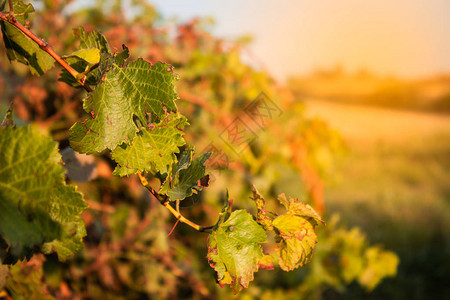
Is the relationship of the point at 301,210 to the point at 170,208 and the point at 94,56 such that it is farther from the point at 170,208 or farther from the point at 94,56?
the point at 94,56

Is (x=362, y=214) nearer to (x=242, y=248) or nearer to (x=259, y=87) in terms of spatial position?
(x=259, y=87)

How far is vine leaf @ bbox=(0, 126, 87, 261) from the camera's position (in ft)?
0.97

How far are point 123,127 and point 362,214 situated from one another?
388 cm

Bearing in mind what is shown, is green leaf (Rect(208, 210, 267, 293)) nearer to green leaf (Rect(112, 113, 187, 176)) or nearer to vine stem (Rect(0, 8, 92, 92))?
green leaf (Rect(112, 113, 187, 176))

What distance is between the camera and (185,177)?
0.37 m

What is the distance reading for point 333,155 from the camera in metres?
1.89

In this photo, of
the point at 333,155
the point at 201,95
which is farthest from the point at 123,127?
the point at 333,155

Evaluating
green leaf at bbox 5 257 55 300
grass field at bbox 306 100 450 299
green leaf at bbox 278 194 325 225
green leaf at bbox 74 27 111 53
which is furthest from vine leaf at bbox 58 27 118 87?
grass field at bbox 306 100 450 299

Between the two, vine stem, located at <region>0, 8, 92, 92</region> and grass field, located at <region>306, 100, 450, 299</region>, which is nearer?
vine stem, located at <region>0, 8, 92, 92</region>

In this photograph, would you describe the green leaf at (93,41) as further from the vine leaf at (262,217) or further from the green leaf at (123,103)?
the vine leaf at (262,217)

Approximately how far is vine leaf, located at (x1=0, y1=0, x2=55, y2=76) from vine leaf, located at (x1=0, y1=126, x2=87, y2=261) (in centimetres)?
15

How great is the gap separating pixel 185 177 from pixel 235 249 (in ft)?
0.28

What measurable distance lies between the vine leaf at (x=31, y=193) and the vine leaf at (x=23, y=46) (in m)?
0.15

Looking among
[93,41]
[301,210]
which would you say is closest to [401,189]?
[301,210]
